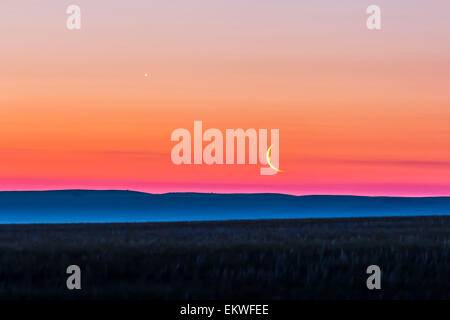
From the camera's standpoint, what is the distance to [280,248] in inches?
1150

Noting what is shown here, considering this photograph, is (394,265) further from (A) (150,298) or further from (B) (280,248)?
(A) (150,298)

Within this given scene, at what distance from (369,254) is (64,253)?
9406 mm

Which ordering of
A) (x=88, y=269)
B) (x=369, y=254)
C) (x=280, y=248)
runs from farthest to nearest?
(x=280, y=248)
(x=369, y=254)
(x=88, y=269)

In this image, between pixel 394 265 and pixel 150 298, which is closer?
pixel 150 298

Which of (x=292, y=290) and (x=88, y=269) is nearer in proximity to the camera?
(x=292, y=290)
